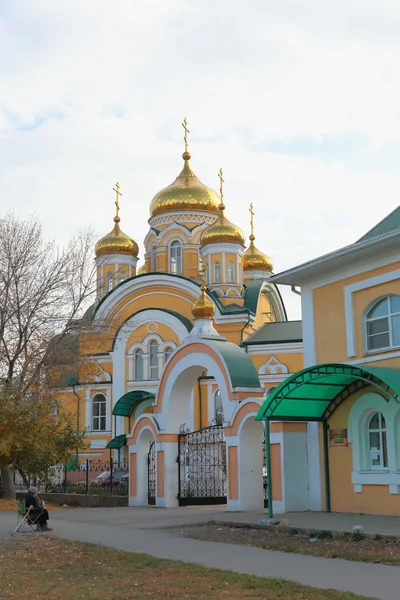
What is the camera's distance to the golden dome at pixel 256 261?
4231cm

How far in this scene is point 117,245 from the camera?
→ 4100 cm

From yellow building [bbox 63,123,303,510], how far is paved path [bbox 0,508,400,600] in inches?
90.7

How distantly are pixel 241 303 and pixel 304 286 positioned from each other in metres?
20.5

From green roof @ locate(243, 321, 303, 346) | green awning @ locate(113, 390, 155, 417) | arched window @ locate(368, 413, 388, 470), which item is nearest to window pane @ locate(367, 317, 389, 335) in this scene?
arched window @ locate(368, 413, 388, 470)

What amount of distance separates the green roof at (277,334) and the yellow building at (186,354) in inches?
2.1

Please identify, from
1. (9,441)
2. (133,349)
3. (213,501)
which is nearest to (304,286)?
(213,501)

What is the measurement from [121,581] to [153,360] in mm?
26749

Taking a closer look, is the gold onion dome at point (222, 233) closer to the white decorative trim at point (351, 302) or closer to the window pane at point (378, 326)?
the white decorative trim at point (351, 302)

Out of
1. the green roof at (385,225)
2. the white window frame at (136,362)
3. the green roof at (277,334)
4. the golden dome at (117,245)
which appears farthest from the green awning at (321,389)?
the golden dome at (117,245)

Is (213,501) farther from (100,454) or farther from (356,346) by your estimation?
(100,454)

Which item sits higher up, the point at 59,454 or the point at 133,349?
the point at 133,349

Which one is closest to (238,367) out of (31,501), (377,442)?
(377,442)

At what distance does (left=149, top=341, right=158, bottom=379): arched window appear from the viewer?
34.6 meters

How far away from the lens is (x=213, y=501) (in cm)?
1911
